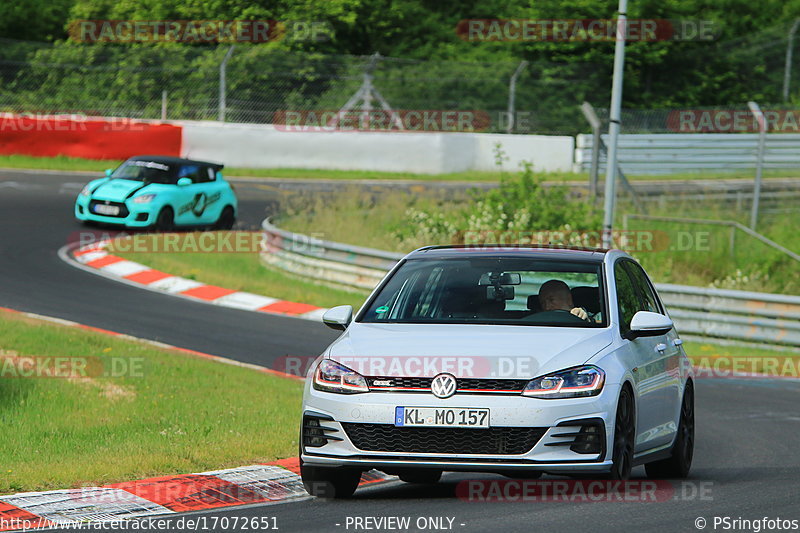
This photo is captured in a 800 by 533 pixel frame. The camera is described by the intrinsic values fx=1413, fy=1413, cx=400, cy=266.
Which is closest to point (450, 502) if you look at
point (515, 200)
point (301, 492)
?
point (301, 492)

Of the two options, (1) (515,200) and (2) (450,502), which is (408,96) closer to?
(1) (515,200)

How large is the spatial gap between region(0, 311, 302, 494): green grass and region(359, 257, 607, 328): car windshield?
67.1 inches

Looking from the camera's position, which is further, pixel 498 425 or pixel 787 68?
pixel 787 68

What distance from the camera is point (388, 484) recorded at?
29.5ft

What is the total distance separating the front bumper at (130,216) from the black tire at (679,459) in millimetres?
17241

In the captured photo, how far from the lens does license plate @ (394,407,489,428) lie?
24.1 ft

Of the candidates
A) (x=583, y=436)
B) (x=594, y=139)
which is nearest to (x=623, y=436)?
(x=583, y=436)

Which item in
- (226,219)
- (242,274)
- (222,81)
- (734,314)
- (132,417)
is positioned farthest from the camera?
(222,81)

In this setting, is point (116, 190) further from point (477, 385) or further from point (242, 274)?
point (477, 385)

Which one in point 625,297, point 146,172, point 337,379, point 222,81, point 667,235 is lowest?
point 667,235

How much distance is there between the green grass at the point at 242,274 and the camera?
70.4ft

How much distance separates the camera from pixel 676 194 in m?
31.2

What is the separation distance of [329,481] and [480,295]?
149cm

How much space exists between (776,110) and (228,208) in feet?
71.8
